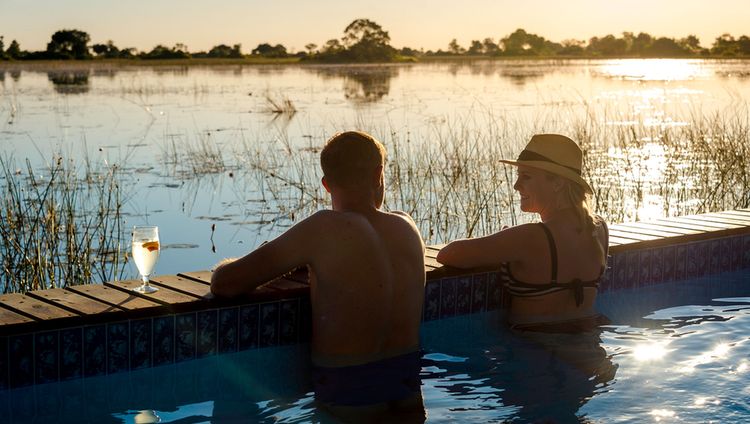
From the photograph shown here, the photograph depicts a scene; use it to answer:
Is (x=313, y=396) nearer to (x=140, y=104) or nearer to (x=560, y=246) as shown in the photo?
(x=560, y=246)

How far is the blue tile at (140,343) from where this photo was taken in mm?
3537

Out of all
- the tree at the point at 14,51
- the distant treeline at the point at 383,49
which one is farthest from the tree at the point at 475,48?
the tree at the point at 14,51

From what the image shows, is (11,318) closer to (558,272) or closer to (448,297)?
(448,297)

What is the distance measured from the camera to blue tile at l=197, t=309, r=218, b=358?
3.69 metres

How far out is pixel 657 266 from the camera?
5.27 m

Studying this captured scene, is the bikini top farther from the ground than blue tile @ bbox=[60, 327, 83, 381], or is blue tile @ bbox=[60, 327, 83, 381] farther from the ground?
the bikini top

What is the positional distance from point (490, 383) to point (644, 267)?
5.81 feet

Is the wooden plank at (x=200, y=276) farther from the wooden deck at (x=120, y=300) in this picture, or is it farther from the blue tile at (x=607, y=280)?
the blue tile at (x=607, y=280)

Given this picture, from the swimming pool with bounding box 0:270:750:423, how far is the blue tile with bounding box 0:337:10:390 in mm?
39

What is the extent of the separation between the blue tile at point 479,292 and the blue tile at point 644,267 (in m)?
1.11

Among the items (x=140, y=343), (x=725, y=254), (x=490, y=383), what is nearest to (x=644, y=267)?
A: (x=725, y=254)

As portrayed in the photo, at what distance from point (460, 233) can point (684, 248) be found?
2637 millimetres

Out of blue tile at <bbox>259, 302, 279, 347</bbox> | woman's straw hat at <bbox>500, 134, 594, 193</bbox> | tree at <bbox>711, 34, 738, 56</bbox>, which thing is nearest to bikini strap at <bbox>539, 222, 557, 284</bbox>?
woman's straw hat at <bbox>500, 134, 594, 193</bbox>

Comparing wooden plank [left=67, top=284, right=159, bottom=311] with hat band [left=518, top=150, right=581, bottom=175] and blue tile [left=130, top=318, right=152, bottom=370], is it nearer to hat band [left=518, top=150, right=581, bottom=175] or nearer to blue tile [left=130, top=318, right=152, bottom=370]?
blue tile [left=130, top=318, right=152, bottom=370]
